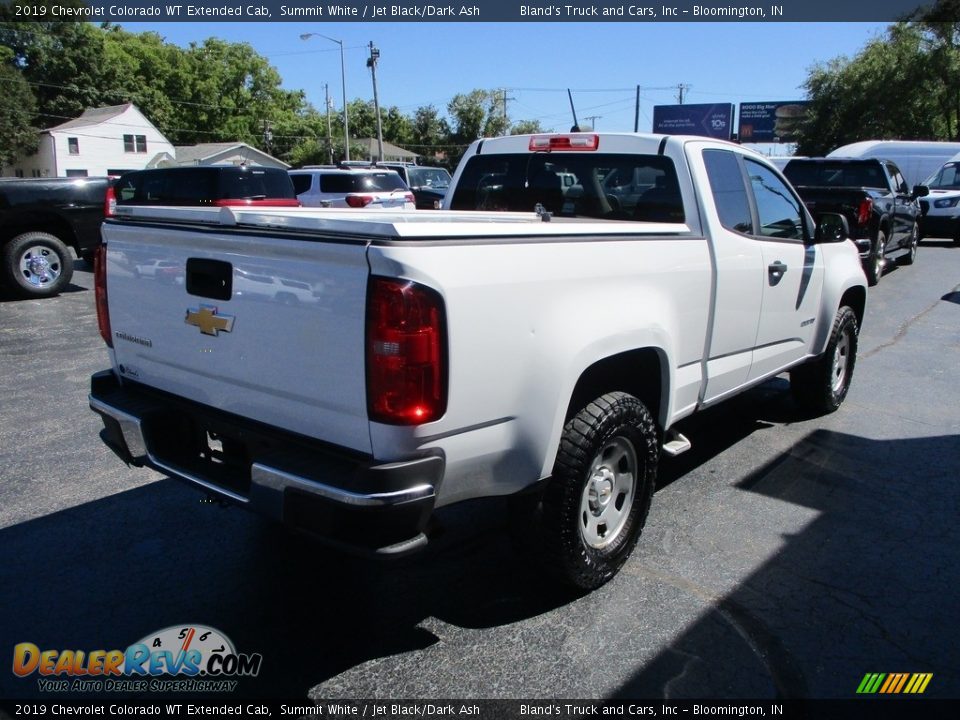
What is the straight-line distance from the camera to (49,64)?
70688 mm

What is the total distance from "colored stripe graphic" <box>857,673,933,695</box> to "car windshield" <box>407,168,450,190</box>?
827 inches

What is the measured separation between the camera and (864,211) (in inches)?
437

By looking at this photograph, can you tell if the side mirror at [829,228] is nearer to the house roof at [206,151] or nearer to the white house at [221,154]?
the white house at [221,154]

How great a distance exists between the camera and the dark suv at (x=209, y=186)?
1098 cm

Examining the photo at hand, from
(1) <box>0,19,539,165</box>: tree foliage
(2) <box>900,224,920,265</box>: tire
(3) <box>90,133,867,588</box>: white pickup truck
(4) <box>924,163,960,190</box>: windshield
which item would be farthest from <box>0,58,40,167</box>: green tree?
(3) <box>90,133,867,588</box>: white pickup truck

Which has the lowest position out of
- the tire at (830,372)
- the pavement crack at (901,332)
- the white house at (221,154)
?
the pavement crack at (901,332)

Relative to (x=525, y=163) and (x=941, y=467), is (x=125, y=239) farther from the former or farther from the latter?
(x=941, y=467)

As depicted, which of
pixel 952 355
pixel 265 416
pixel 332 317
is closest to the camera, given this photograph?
pixel 332 317

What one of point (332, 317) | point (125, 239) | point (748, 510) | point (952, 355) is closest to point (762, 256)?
point (748, 510)

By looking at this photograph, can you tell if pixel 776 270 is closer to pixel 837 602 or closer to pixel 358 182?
pixel 837 602

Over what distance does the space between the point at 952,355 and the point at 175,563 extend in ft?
25.0

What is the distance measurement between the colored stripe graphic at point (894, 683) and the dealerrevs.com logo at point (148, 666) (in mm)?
2200

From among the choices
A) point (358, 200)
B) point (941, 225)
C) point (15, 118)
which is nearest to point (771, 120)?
point (941, 225)

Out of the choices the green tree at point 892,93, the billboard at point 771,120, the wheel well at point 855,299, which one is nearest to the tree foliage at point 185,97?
the billboard at point 771,120
